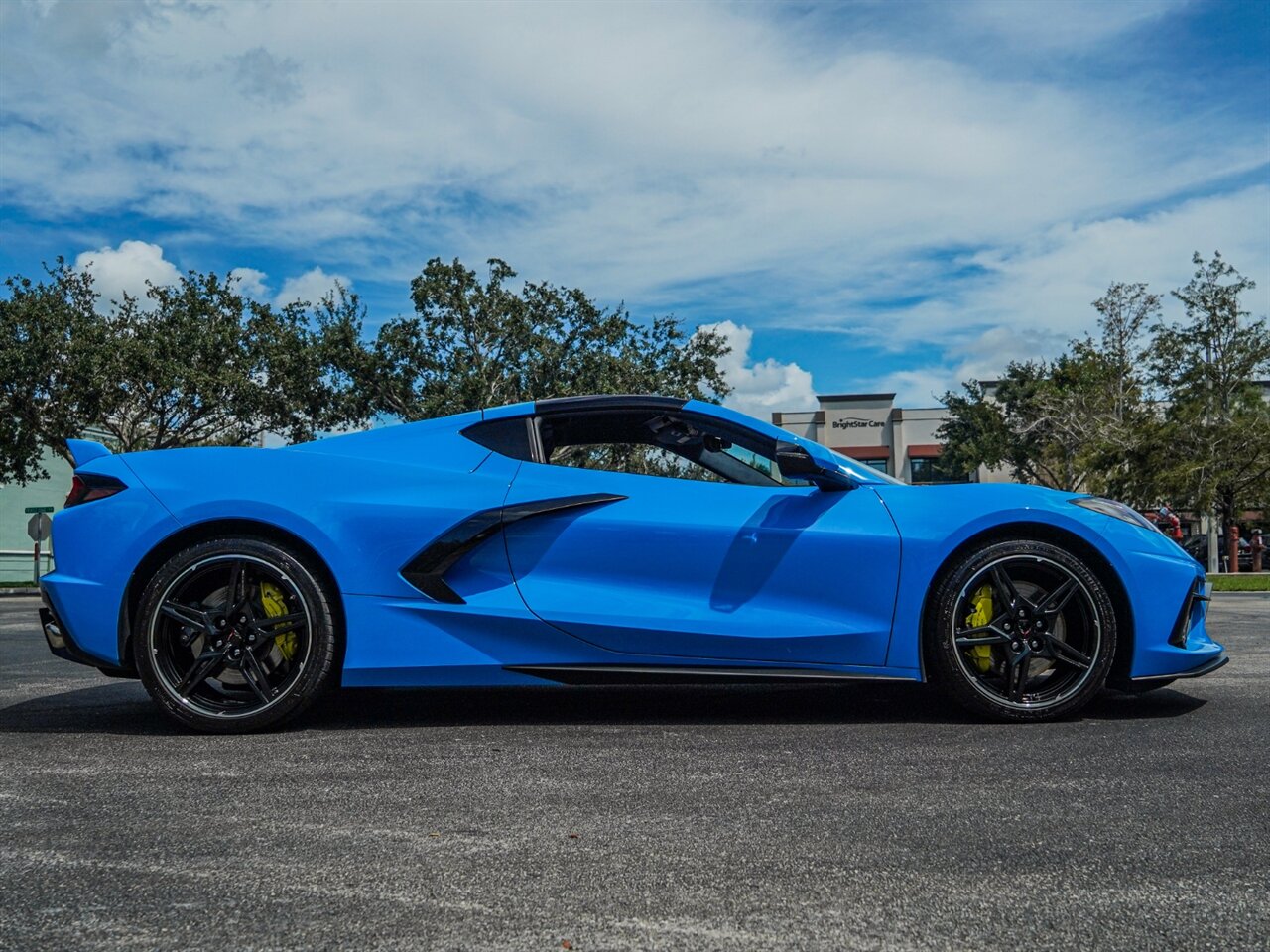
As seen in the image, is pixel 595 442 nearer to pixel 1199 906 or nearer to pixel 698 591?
pixel 698 591

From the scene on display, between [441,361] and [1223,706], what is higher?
[441,361]

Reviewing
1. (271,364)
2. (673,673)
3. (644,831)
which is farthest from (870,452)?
(644,831)

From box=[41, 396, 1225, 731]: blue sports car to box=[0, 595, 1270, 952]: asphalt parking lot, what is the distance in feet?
0.74

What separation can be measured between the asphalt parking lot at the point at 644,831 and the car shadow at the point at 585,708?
3cm

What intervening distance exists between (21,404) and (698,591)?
87.3ft

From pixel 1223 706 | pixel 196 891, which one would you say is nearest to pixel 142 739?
pixel 196 891

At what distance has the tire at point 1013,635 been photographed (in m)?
3.93

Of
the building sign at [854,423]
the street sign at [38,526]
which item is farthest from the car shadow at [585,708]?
the building sign at [854,423]

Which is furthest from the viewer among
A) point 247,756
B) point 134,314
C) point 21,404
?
point 134,314

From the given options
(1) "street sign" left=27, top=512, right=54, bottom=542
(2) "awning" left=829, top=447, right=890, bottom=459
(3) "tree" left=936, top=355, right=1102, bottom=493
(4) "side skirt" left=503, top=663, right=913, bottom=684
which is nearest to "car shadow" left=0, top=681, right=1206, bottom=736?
(4) "side skirt" left=503, top=663, right=913, bottom=684

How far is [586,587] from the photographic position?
12.9 feet

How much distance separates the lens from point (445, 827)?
8.53 ft

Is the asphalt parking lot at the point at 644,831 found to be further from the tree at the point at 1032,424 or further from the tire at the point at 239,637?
the tree at the point at 1032,424

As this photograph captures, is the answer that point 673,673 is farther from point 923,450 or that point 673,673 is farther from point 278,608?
point 923,450
